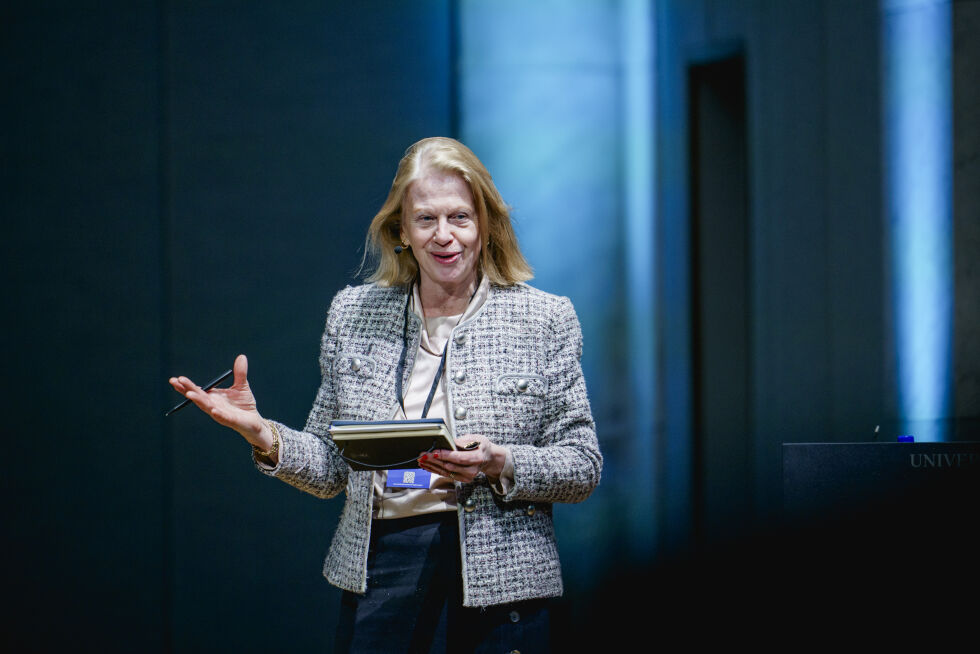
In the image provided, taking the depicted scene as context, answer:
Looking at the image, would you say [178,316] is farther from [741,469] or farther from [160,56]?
[741,469]

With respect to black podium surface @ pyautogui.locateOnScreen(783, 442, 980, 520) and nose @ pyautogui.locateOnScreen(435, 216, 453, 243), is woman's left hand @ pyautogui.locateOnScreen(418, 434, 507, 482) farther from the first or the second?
black podium surface @ pyautogui.locateOnScreen(783, 442, 980, 520)

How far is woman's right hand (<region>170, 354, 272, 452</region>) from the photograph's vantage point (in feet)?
5.42

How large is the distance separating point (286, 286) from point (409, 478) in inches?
55.9

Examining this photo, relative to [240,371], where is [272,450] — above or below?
below

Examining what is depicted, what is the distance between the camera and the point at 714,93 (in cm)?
294

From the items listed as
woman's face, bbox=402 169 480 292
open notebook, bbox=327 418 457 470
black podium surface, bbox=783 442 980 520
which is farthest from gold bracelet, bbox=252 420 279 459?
black podium surface, bbox=783 442 980 520

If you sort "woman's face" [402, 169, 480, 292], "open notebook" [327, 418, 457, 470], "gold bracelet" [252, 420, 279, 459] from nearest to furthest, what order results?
"open notebook" [327, 418, 457, 470], "gold bracelet" [252, 420, 279, 459], "woman's face" [402, 169, 480, 292]

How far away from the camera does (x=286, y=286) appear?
2963 millimetres

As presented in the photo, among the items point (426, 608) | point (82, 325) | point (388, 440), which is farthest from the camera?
point (82, 325)

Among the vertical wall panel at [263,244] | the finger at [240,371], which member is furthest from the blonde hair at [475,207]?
the vertical wall panel at [263,244]

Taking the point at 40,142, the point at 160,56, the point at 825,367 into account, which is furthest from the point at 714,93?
the point at 40,142

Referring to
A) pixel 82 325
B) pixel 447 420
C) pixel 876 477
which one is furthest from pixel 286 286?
pixel 876 477

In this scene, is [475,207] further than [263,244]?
No

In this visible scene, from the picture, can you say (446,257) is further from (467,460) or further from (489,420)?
(467,460)
